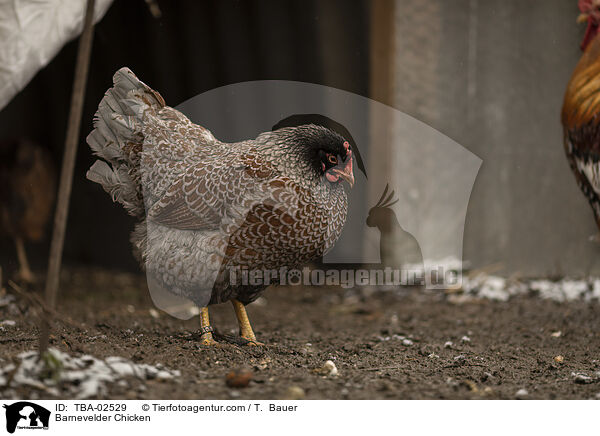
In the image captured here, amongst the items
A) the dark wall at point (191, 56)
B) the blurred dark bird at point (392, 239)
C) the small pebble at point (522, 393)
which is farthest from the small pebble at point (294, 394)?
the dark wall at point (191, 56)

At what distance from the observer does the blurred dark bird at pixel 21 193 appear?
387 cm

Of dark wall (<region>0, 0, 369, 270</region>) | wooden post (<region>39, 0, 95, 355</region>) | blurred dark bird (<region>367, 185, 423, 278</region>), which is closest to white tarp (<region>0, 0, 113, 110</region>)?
dark wall (<region>0, 0, 369, 270</region>)

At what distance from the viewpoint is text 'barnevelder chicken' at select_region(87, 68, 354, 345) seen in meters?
1.84

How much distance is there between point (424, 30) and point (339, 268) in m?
1.86

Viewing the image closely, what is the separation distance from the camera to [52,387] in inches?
60.4

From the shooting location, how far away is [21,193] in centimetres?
388

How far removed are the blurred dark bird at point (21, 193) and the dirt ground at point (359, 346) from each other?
618 mm

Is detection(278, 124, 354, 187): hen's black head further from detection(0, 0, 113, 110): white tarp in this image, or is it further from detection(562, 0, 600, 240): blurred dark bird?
detection(562, 0, 600, 240): blurred dark bird

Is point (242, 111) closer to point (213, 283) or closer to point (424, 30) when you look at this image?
point (213, 283)

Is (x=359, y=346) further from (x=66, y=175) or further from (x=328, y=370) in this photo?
(x=66, y=175)

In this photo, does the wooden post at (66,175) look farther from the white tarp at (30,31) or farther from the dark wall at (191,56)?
the white tarp at (30,31)

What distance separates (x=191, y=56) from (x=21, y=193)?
5.63 ft
